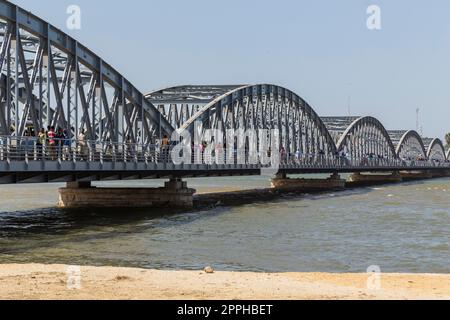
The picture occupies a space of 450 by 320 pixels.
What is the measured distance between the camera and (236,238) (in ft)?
116

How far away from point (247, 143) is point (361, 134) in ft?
221

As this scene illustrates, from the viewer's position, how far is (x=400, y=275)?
71.5ft

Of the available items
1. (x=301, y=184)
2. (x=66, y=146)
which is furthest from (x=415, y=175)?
(x=66, y=146)

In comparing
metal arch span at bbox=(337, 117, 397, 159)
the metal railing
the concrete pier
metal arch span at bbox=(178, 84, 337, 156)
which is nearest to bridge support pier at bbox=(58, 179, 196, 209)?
the metal railing

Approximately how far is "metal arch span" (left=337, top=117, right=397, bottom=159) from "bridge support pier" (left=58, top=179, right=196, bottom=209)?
252 feet

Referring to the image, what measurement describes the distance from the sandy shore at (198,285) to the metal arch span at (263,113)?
43.5 metres

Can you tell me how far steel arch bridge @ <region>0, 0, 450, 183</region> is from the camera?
38.0 meters

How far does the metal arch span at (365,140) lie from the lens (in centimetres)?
13825

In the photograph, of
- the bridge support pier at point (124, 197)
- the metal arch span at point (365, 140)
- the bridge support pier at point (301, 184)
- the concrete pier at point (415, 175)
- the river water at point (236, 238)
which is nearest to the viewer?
the river water at point (236, 238)

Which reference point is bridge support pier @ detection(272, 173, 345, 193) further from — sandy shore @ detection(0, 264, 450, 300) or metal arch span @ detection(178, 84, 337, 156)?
sandy shore @ detection(0, 264, 450, 300)

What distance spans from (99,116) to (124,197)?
27.5ft

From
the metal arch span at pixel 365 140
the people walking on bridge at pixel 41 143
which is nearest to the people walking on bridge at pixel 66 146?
the people walking on bridge at pixel 41 143

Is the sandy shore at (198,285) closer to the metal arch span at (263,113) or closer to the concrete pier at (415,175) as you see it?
the metal arch span at (263,113)

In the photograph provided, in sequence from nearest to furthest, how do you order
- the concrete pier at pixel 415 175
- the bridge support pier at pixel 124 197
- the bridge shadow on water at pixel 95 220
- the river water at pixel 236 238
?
the river water at pixel 236 238 < the bridge shadow on water at pixel 95 220 < the bridge support pier at pixel 124 197 < the concrete pier at pixel 415 175
